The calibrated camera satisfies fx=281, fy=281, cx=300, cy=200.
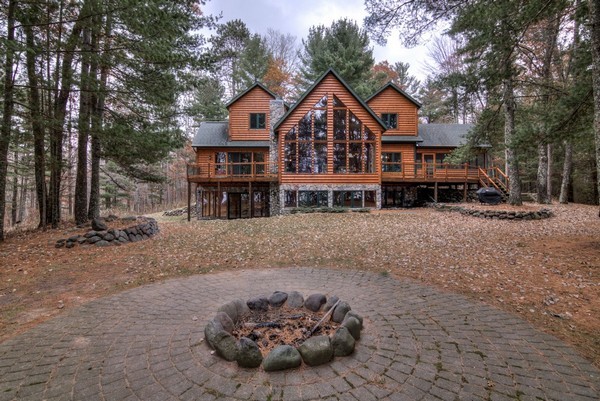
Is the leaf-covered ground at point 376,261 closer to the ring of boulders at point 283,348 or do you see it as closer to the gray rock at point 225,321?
the ring of boulders at point 283,348

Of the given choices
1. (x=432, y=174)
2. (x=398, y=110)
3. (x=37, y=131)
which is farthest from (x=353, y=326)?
(x=398, y=110)

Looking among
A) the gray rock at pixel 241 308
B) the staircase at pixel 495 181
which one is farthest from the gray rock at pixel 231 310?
the staircase at pixel 495 181

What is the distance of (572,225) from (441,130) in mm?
13680

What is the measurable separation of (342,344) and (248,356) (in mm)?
951

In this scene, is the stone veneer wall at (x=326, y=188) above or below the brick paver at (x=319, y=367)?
above

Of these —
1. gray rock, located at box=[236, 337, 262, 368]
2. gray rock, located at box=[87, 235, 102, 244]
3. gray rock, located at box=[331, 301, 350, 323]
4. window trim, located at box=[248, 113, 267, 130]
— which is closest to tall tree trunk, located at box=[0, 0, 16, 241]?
gray rock, located at box=[87, 235, 102, 244]

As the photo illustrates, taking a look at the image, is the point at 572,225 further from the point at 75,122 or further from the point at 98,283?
the point at 75,122

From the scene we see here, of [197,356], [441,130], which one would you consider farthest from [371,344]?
[441,130]

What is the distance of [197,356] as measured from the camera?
290 centimetres

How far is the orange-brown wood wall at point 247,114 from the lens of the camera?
20.1m

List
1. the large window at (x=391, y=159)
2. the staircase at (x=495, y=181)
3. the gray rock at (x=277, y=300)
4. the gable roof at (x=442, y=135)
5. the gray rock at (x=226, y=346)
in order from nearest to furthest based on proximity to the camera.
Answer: the gray rock at (x=226, y=346) < the gray rock at (x=277, y=300) < the staircase at (x=495, y=181) < the large window at (x=391, y=159) < the gable roof at (x=442, y=135)

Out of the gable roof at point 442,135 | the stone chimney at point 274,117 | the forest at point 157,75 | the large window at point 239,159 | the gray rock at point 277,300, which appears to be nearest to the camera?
the gray rock at point 277,300

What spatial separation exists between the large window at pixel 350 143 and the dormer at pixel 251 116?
18.8 ft

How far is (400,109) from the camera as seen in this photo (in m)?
20.2
